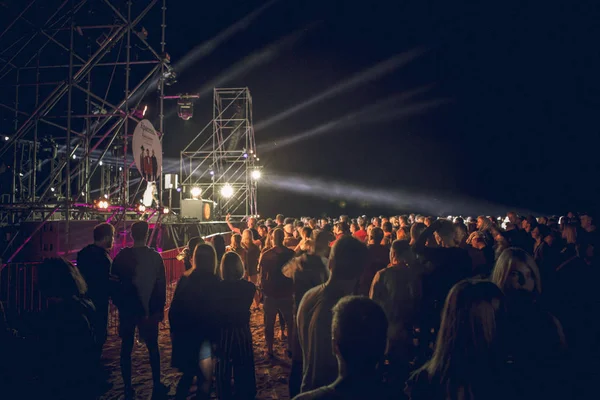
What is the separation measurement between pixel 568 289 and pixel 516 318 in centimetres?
279

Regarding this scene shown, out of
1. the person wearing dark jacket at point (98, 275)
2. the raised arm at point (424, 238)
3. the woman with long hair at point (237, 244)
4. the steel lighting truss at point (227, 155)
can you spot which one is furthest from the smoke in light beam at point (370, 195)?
the person wearing dark jacket at point (98, 275)

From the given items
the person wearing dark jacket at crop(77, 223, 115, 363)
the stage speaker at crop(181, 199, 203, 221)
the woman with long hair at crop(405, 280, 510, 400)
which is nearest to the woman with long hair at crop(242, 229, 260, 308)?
the person wearing dark jacket at crop(77, 223, 115, 363)

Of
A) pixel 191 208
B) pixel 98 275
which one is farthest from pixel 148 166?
pixel 191 208

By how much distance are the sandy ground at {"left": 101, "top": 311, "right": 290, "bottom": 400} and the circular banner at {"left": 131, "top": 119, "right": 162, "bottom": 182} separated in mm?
3624

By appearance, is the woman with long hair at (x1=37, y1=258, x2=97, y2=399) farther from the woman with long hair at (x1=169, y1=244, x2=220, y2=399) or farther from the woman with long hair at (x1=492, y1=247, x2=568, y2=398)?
the woman with long hair at (x1=492, y1=247, x2=568, y2=398)

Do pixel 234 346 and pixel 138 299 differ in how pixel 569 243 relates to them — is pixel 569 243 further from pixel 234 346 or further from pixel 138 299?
pixel 138 299

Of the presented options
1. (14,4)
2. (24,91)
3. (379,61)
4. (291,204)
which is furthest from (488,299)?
(379,61)

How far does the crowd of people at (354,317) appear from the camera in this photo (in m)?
2.05

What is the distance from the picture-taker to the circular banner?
818 centimetres

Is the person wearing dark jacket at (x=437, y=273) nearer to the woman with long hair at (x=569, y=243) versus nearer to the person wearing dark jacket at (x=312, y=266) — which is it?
the person wearing dark jacket at (x=312, y=266)

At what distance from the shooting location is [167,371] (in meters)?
5.40

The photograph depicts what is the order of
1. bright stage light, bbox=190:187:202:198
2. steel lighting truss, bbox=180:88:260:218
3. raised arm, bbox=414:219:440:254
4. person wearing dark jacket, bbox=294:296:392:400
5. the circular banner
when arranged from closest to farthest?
person wearing dark jacket, bbox=294:296:392:400, raised arm, bbox=414:219:440:254, the circular banner, bright stage light, bbox=190:187:202:198, steel lighting truss, bbox=180:88:260:218

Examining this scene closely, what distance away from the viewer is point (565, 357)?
7.95 ft

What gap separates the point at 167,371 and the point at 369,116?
33547 mm
